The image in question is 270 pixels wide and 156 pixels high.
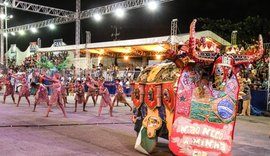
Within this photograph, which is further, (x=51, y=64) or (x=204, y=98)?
(x=51, y=64)

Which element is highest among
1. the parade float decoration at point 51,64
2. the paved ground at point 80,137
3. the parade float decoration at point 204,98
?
the parade float decoration at point 51,64

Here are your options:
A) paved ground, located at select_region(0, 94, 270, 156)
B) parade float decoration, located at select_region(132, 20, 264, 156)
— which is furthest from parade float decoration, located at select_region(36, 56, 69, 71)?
parade float decoration, located at select_region(132, 20, 264, 156)

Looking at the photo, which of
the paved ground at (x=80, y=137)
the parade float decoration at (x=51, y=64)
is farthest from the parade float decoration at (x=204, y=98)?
the parade float decoration at (x=51, y=64)

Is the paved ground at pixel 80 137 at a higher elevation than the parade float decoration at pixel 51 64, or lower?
lower

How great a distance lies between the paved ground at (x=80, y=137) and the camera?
7031 mm

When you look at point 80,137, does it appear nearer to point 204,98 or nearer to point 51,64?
point 204,98

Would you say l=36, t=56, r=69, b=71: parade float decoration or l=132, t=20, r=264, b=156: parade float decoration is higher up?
l=36, t=56, r=69, b=71: parade float decoration

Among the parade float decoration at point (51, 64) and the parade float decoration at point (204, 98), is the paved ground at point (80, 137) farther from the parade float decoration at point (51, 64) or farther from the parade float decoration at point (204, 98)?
the parade float decoration at point (51, 64)

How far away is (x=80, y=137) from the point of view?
8.49 m

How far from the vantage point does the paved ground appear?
23.1ft

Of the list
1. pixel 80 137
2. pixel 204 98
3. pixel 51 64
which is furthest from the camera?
pixel 51 64

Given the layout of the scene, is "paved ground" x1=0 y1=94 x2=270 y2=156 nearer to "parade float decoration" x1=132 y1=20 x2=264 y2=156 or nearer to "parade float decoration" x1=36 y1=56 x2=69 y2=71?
"parade float decoration" x1=132 y1=20 x2=264 y2=156

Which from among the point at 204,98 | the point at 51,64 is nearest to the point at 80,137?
the point at 204,98

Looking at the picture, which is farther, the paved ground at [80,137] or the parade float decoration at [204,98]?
the paved ground at [80,137]
